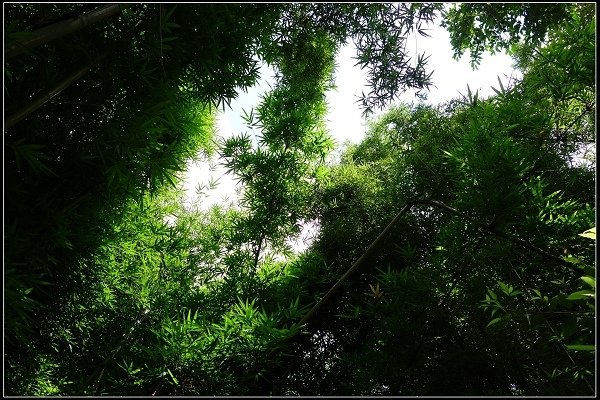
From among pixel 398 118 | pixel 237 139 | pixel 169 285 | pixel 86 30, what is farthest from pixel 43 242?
pixel 398 118

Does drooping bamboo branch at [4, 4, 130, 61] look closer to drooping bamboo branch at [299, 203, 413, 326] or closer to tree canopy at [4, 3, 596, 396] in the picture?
tree canopy at [4, 3, 596, 396]

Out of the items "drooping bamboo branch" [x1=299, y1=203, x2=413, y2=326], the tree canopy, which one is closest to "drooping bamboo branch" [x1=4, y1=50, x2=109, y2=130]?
the tree canopy

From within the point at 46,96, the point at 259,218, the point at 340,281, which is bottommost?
the point at 46,96

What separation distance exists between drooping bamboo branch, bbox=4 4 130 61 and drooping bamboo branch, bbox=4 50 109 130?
0.81ft

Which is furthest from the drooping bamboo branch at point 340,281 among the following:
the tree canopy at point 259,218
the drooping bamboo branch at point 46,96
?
the drooping bamboo branch at point 46,96

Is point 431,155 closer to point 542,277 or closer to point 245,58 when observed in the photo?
point 542,277

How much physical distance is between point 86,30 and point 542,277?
3.19 m

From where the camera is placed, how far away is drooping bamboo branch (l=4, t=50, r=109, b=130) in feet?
4.32

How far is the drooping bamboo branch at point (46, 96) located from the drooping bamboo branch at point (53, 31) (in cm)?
25

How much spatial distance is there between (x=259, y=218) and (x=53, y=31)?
7.81 feet

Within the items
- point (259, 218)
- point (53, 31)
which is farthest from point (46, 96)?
point (259, 218)

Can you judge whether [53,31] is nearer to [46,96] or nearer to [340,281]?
[46,96]

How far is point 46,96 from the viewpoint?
56.4 inches

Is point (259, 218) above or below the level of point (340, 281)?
above
